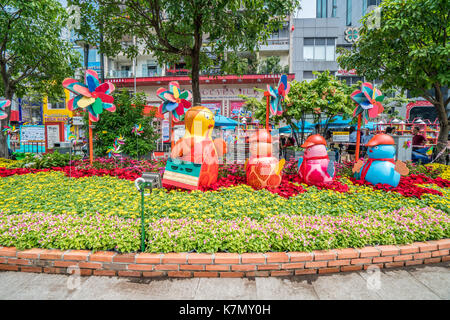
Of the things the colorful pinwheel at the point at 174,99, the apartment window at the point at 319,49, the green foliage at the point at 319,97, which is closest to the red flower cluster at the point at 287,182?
the colorful pinwheel at the point at 174,99

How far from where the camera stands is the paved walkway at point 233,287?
266cm

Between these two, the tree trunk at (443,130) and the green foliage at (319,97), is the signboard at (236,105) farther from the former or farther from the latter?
the tree trunk at (443,130)

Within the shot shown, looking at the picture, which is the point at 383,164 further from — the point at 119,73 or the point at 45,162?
the point at 119,73

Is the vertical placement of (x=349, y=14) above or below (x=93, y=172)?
above

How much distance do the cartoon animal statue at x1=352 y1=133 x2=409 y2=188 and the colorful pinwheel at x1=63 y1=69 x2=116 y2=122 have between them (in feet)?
20.6

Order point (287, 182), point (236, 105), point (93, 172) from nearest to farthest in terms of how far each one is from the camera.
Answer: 1. point (287, 182)
2. point (93, 172)
3. point (236, 105)

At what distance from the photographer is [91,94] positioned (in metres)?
Result: 6.48

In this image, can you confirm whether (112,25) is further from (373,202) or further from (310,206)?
(373,202)

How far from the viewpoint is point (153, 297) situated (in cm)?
262

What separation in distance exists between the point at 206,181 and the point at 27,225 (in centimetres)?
291

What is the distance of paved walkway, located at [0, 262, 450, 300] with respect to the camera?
8.72 feet

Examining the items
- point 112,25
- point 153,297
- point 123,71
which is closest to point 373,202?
point 153,297

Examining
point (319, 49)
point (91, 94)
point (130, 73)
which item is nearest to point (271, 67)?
point (319, 49)

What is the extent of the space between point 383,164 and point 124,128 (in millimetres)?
7251
